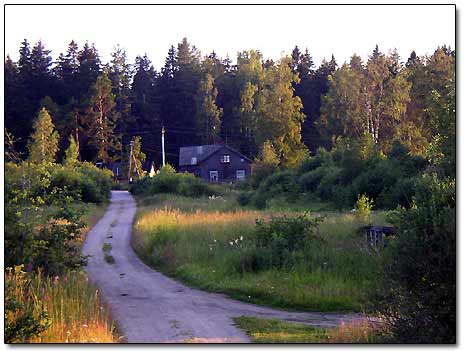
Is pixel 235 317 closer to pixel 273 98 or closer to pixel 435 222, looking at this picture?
pixel 435 222

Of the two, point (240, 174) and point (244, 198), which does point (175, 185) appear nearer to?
point (244, 198)

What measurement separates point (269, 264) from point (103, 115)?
19.2 feet

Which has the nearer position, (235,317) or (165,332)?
(165,332)

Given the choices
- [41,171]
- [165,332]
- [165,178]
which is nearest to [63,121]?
[41,171]

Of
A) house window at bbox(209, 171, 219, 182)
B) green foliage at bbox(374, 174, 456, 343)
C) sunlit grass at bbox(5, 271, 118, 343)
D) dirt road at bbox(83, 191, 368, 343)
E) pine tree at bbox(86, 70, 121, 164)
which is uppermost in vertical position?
pine tree at bbox(86, 70, 121, 164)

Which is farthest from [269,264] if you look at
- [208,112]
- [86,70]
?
[208,112]

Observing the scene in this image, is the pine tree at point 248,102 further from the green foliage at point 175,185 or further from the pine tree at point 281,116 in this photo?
the green foliage at point 175,185

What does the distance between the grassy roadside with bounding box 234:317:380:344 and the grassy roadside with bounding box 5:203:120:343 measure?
1931mm

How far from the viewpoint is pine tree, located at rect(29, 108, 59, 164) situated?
10.4 m

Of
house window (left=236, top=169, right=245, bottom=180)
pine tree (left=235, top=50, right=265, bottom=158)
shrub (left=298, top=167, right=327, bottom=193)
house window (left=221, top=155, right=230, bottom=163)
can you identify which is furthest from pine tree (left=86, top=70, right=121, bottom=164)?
house window (left=236, top=169, right=245, bottom=180)

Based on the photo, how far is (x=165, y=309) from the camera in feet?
35.6

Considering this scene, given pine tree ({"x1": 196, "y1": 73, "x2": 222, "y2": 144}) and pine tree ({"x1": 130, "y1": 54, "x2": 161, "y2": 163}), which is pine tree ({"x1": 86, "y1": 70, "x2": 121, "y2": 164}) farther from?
pine tree ({"x1": 196, "y1": 73, "x2": 222, "y2": 144})

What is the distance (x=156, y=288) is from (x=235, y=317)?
350 centimetres

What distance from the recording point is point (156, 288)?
1342 centimetres
